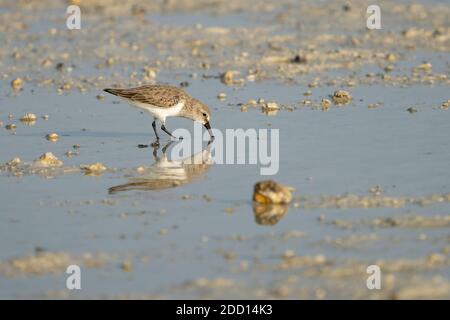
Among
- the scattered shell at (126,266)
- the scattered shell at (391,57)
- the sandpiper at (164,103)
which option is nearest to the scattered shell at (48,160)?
the sandpiper at (164,103)

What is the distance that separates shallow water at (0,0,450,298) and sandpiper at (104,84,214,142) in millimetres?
303

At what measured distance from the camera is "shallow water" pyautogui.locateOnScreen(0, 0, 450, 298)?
292 inches

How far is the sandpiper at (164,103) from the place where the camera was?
12.5 meters

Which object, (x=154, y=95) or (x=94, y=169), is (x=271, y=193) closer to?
(x=94, y=169)

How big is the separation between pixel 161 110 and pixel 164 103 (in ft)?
0.31

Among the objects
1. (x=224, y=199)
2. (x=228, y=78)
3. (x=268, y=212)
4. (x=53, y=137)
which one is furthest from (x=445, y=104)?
(x=268, y=212)

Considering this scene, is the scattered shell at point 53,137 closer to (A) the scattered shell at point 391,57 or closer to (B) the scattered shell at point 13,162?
(B) the scattered shell at point 13,162

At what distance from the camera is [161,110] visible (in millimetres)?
12531

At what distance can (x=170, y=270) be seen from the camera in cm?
755

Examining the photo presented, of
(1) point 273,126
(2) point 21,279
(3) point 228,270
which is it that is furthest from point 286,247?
(1) point 273,126

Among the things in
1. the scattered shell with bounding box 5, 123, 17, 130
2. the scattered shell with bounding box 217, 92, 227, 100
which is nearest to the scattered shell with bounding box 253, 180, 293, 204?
the scattered shell with bounding box 5, 123, 17, 130

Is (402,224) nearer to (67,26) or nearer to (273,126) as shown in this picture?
(273,126)

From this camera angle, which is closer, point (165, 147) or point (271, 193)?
point (271, 193)

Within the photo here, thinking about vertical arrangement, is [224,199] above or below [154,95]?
below
